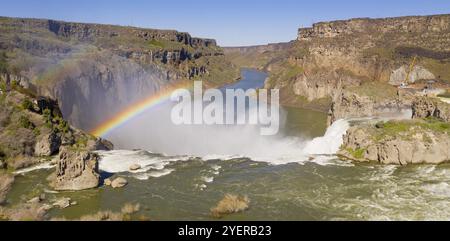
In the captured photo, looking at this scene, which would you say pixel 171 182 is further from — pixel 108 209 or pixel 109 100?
pixel 109 100

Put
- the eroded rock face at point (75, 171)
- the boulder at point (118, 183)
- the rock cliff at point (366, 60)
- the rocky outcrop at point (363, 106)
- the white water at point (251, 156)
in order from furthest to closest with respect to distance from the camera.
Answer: the rock cliff at point (366, 60), the rocky outcrop at point (363, 106), the white water at point (251, 156), the boulder at point (118, 183), the eroded rock face at point (75, 171)

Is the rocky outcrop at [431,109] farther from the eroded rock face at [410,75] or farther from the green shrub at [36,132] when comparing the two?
the green shrub at [36,132]

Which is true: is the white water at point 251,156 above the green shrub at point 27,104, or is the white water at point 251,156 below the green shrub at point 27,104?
below

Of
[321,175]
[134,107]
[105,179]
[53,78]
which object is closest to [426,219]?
[321,175]

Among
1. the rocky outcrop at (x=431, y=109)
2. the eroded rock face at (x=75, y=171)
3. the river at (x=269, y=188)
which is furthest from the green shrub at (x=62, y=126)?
the rocky outcrop at (x=431, y=109)

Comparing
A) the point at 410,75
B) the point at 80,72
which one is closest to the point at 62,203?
the point at 80,72

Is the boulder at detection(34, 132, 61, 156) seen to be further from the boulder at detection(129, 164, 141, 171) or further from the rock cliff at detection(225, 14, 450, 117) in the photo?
the rock cliff at detection(225, 14, 450, 117)
